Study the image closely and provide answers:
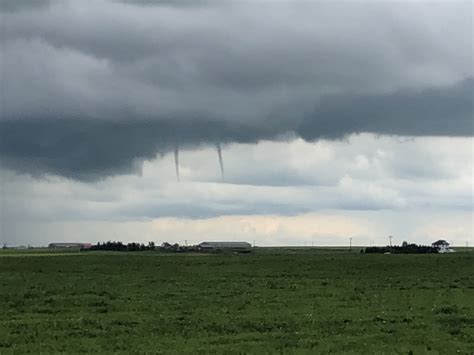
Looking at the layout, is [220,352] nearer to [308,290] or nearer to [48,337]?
[48,337]

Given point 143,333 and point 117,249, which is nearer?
point 143,333

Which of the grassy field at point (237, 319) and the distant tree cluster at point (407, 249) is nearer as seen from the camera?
the grassy field at point (237, 319)

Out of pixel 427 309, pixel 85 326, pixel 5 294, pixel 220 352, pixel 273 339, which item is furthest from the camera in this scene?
pixel 5 294

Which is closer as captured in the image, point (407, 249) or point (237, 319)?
point (237, 319)

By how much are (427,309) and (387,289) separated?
→ 11158mm

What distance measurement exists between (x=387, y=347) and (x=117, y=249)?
144132mm

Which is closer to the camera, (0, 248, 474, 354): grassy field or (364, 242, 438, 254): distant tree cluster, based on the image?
(0, 248, 474, 354): grassy field

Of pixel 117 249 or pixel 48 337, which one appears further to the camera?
pixel 117 249

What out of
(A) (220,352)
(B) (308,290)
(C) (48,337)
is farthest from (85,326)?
(B) (308,290)

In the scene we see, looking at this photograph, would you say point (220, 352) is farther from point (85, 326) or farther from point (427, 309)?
point (427, 309)

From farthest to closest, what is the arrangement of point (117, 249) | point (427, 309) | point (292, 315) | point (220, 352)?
point (117, 249) → point (427, 309) → point (292, 315) → point (220, 352)

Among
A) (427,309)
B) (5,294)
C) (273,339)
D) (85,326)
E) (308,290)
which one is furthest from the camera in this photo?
(308,290)

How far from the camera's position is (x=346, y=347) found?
22.9 m

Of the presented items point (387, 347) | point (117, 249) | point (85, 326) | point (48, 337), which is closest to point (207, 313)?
point (85, 326)
